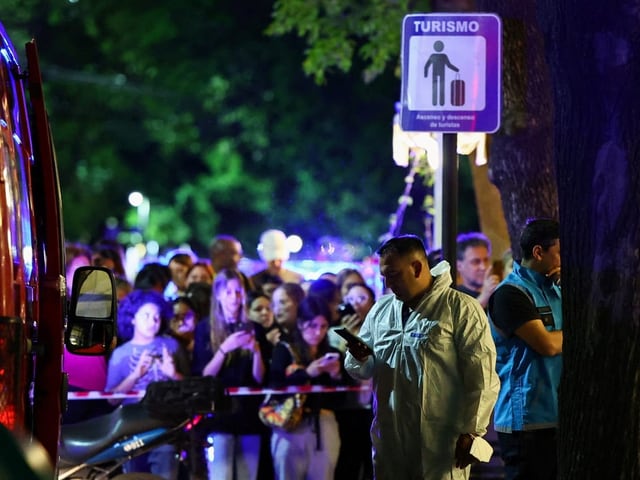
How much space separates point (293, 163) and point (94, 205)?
10.6 metres

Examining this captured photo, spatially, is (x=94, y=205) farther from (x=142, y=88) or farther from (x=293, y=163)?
(x=293, y=163)

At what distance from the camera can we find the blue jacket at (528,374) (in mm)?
7668

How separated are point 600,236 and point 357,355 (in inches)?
61.4

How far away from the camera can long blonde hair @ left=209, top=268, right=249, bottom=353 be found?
10.6 meters

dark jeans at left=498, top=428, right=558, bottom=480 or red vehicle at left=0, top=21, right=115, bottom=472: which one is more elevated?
red vehicle at left=0, top=21, right=115, bottom=472

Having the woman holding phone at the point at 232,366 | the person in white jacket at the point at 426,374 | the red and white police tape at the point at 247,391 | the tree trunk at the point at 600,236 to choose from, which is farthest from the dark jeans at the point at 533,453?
the woman holding phone at the point at 232,366

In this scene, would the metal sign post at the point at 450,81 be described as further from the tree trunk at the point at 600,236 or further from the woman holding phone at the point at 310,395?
the woman holding phone at the point at 310,395

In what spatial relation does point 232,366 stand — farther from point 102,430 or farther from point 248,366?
point 102,430

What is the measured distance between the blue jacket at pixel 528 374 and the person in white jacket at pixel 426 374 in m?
0.74

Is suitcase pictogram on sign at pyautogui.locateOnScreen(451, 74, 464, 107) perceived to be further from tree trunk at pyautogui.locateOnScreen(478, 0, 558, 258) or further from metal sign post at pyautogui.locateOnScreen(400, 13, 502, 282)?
tree trunk at pyautogui.locateOnScreen(478, 0, 558, 258)

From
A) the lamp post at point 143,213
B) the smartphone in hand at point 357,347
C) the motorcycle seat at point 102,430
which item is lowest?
Answer: the motorcycle seat at point 102,430

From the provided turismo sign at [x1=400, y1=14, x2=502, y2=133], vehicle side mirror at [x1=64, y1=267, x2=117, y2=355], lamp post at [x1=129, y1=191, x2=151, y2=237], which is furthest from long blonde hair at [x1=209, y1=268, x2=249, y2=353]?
lamp post at [x1=129, y1=191, x2=151, y2=237]

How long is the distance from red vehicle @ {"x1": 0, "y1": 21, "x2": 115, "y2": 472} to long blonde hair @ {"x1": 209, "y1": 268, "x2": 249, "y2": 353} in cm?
398

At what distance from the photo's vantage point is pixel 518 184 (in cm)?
1094
